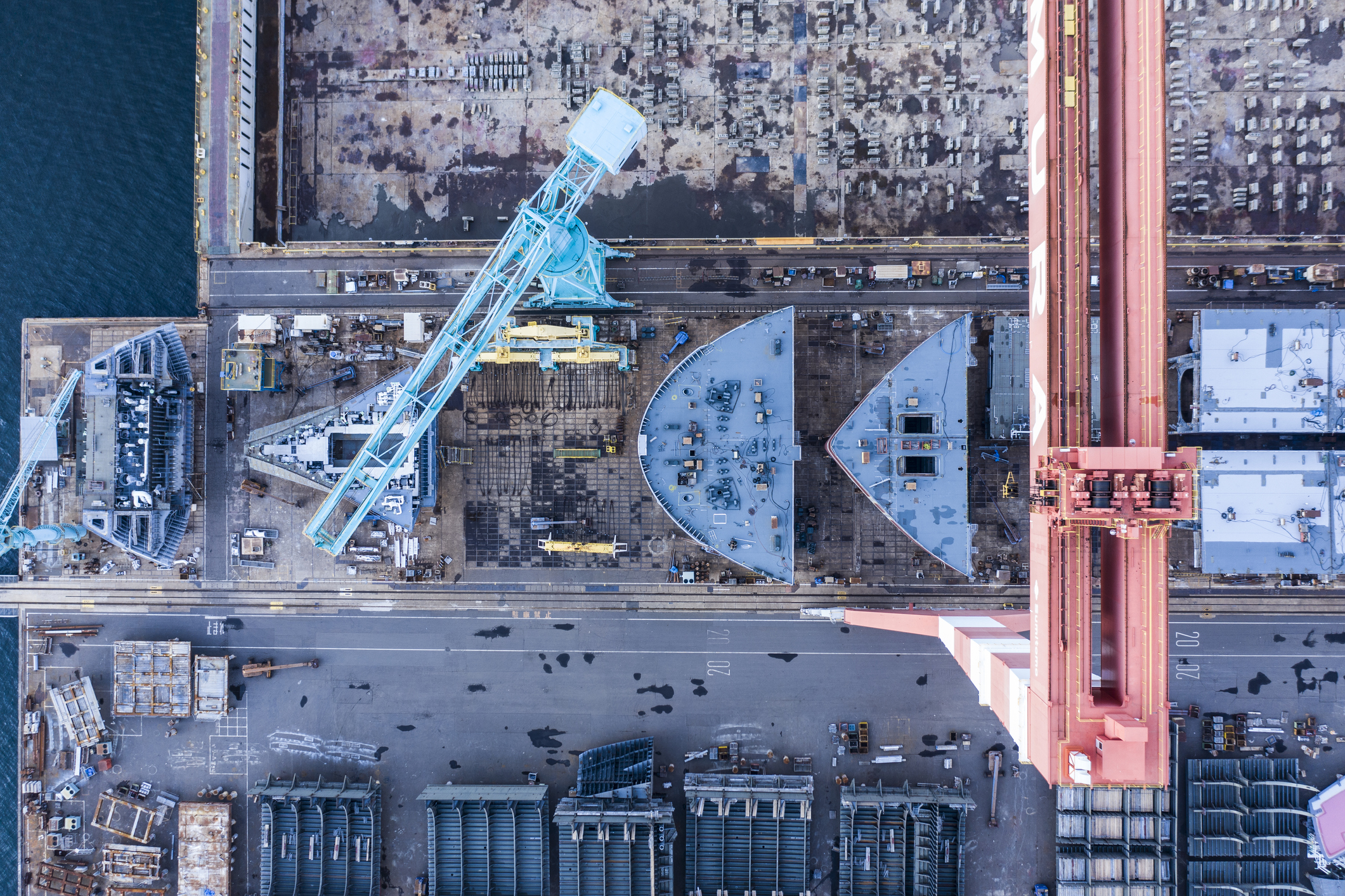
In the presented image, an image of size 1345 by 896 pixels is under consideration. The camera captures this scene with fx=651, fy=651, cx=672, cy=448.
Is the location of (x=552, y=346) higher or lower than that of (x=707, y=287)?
A: lower

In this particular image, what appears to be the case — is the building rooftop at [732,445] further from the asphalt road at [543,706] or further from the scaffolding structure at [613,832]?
the scaffolding structure at [613,832]

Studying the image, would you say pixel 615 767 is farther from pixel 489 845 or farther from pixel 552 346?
pixel 552 346

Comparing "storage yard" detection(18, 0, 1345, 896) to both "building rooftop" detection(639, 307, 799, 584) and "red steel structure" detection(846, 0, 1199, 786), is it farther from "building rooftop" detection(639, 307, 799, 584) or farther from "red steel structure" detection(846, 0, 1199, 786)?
"red steel structure" detection(846, 0, 1199, 786)

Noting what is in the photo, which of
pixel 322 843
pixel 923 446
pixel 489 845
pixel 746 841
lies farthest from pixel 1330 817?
pixel 322 843

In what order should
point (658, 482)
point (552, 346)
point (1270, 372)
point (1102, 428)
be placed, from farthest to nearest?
point (552, 346), point (658, 482), point (1270, 372), point (1102, 428)

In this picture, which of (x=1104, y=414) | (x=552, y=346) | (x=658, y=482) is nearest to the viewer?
(x=1104, y=414)

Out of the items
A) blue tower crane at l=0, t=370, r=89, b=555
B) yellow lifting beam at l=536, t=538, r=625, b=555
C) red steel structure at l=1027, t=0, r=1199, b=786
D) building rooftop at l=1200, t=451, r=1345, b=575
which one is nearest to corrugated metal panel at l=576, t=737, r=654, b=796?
yellow lifting beam at l=536, t=538, r=625, b=555

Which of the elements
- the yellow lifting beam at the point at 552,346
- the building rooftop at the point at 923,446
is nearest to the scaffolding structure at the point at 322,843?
the yellow lifting beam at the point at 552,346
